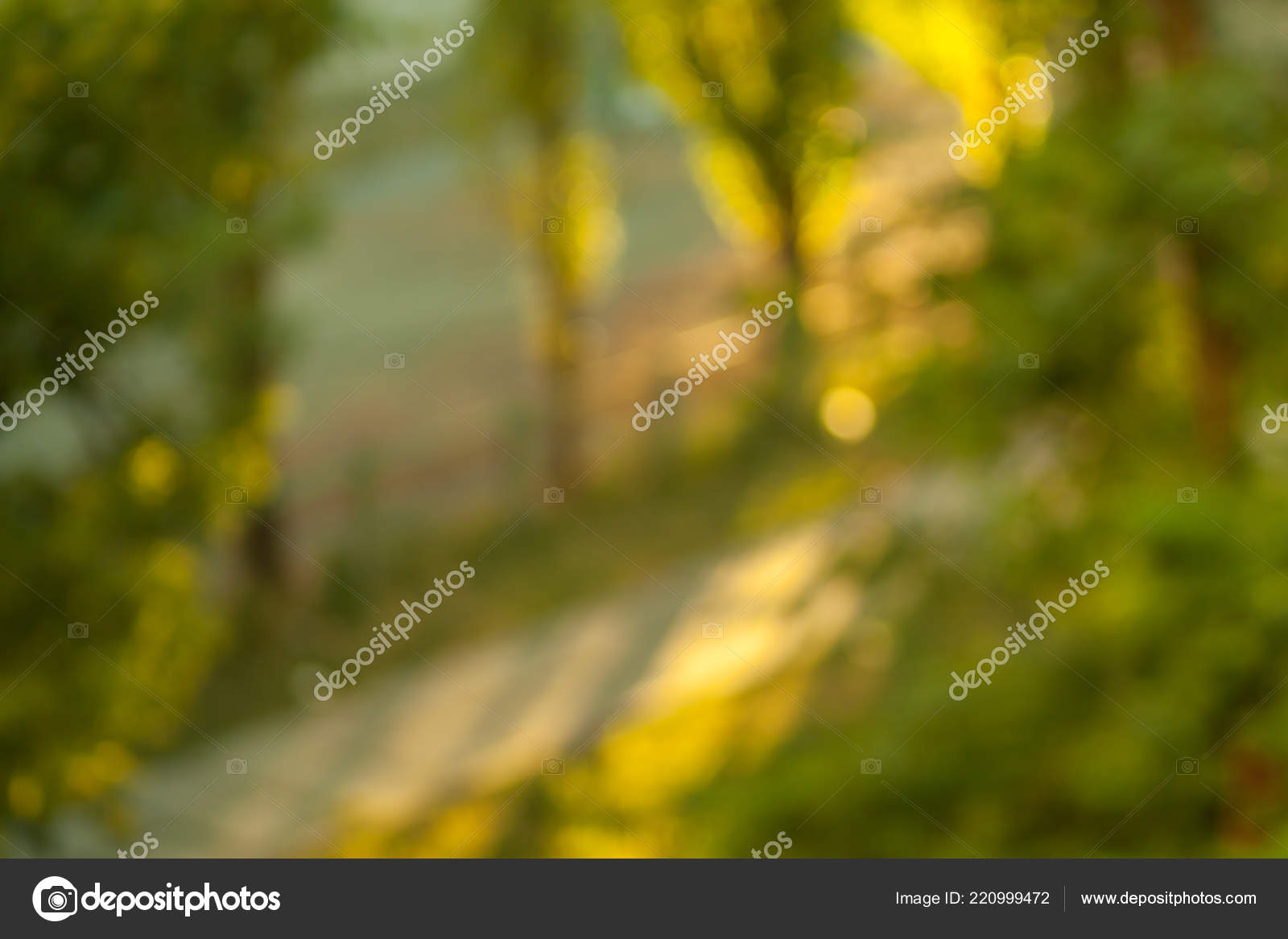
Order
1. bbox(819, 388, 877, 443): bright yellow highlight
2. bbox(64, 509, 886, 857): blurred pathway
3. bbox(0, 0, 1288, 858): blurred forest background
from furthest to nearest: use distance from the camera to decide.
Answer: bbox(64, 509, 886, 857): blurred pathway < bbox(819, 388, 877, 443): bright yellow highlight < bbox(0, 0, 1288, 858): blurred forest background

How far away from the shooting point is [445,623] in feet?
24.4

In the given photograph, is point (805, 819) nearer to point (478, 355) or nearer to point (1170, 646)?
point (1170, 646)

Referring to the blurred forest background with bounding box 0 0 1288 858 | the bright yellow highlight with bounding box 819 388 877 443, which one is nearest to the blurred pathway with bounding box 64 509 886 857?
the blurred forest background with bounding box 0 0 1288 858

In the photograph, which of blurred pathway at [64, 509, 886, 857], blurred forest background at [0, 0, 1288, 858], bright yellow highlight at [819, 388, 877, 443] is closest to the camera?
blurred forest background at [0, 0, 1288, 858]

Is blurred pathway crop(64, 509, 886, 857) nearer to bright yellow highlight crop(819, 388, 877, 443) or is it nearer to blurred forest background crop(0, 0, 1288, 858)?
blurred forest background crop(0, 0, 1288, 858)

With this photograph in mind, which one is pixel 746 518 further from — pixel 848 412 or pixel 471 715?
pixel 848 412

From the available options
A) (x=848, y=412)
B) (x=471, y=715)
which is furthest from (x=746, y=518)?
(x=848, y=412)

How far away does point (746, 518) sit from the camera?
8016 mm

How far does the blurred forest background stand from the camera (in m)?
3.30

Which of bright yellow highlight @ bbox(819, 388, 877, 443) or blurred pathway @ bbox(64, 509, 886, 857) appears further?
blurred pathway @ bbox(64, 509, 886, 857)

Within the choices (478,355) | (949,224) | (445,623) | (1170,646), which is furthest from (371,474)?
(1170,646)

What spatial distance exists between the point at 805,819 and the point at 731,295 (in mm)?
1596

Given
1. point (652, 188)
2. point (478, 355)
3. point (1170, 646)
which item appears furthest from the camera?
point (652, 188)

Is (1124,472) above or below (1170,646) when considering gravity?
above
